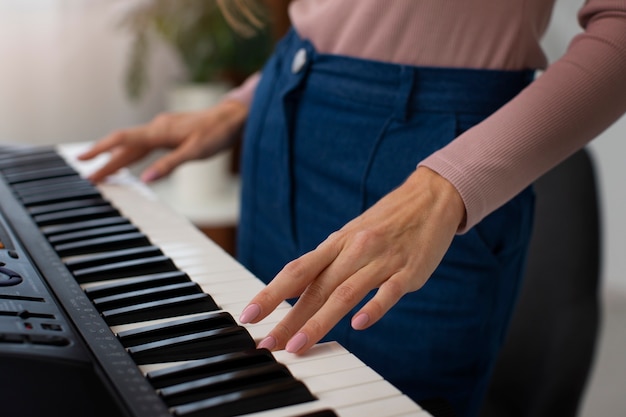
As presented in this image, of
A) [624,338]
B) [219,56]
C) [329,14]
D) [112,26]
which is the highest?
[329,14]

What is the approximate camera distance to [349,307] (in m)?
0.67

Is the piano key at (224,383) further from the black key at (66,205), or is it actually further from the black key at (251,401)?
the black key at (66,205)

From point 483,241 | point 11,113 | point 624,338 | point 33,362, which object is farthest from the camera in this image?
point 624,338

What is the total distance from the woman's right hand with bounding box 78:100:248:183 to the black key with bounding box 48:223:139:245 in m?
0.27

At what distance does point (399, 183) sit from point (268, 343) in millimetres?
358

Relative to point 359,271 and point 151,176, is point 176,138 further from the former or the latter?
point 359,271

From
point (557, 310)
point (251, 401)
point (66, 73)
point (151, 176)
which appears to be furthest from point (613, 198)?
point (251, 401)

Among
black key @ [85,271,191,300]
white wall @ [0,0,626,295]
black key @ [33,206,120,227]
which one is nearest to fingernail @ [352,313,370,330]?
black key @ [85,271,191,300]

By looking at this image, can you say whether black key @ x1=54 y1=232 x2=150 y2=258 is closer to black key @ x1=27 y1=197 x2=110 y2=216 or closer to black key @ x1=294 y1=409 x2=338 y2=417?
black key @ x1=27 y1=197 x2=110 y2=216

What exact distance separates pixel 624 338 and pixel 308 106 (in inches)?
81.0

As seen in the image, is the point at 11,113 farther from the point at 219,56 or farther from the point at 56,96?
the point at 219,56

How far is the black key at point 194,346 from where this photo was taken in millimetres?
646

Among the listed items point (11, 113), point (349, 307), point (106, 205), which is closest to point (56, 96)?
point (11, 113)

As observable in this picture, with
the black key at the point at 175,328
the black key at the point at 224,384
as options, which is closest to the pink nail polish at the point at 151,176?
the black key at the point at 175,328
